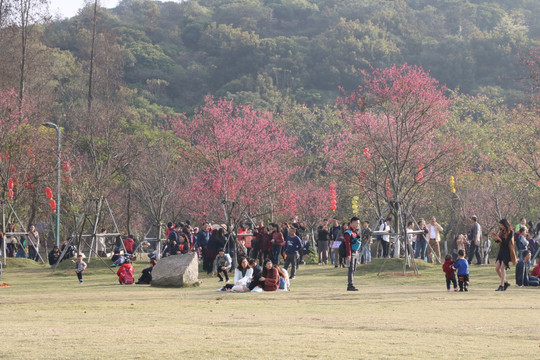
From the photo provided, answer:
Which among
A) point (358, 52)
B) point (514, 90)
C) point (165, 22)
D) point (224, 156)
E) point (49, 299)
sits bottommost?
point (49, 299)

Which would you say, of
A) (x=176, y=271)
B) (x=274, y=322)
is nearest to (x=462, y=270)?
(x=176, y=271)

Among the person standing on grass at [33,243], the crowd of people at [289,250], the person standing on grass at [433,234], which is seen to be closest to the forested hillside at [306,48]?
the person standing on grass at [33,243]

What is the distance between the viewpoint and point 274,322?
12.8m

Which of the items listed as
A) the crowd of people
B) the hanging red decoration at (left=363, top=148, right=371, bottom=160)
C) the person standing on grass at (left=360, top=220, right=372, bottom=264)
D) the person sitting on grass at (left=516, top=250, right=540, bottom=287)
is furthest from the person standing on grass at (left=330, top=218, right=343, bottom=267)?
the person sitting on grass at (left=516, top=250, right=540, bottom=287)

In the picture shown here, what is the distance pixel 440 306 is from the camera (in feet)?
50.8

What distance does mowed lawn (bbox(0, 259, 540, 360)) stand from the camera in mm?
9391

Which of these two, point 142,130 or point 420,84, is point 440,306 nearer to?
point 420,84

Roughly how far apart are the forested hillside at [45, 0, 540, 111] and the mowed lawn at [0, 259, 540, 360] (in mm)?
57912

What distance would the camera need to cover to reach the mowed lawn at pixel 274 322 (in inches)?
370

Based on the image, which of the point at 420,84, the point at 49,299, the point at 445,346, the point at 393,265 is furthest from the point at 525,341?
the point at 420,84

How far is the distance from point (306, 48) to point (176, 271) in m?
77.5

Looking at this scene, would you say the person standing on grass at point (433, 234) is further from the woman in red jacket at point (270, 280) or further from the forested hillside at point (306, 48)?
the forested hillside at point (306, 48)

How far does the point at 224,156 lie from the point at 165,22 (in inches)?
2924

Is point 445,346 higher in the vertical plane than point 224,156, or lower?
lower
